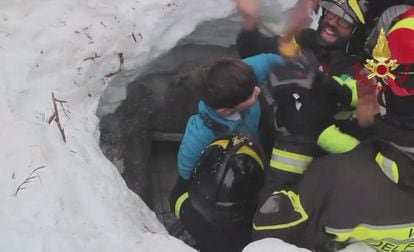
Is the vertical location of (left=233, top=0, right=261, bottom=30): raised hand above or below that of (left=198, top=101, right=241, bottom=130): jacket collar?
Result: above

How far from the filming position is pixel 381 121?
202cm

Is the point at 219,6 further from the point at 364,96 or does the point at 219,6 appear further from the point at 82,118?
the point at 364,96

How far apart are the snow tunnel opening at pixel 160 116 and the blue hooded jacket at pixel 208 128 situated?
2.01ft

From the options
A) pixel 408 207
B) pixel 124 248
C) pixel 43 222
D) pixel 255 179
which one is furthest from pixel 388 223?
pixel 43 222

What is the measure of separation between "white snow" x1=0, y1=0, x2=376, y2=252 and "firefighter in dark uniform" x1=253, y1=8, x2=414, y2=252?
0.38 metres

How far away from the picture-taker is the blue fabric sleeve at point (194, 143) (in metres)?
2.68

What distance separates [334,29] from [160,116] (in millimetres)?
1418

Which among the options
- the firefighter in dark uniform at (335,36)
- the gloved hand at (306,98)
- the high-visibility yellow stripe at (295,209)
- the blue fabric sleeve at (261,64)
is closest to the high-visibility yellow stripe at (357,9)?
the firefighter in dark uniform at (335,36)

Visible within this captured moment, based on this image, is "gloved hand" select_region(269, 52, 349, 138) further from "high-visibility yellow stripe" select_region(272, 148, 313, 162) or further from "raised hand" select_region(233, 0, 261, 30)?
"raised hand" select_region(233, 0, 261, 30)

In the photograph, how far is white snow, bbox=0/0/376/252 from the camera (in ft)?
6.98

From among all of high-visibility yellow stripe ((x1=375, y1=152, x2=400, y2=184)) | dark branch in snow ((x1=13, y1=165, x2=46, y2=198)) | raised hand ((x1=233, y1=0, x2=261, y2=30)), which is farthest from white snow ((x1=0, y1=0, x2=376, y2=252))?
high-visibility yellow stripe ((x1=375, y1=152, x2=400, y2=184))

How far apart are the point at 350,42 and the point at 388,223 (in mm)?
890

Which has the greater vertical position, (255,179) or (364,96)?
(364,96)

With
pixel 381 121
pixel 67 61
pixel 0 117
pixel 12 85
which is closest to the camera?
pixel 381 121
